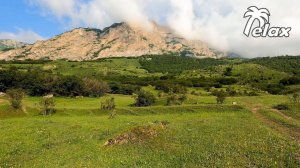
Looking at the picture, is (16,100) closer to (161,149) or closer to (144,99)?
(144,99)

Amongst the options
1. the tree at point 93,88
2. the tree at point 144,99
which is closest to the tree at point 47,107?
the tree at point 144,99

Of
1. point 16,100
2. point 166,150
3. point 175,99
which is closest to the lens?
point 166,150

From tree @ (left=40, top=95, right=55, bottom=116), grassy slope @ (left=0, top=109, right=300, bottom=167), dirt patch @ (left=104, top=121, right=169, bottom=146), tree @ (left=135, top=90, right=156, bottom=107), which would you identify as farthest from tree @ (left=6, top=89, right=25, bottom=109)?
dirt patch @ (left=104, top=121, right=169, bottom=146)

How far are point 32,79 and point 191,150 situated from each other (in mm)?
145327

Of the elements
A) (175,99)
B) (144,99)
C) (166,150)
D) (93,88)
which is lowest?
(93,88)

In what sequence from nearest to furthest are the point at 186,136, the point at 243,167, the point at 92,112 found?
the point at 243,167, the point at 186,136, the point at 92,112

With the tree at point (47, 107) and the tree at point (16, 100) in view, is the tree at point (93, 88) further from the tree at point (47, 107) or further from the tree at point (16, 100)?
the tree at point (47, 107)

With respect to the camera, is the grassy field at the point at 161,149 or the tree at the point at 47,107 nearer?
the grassy field at the point at 161,149

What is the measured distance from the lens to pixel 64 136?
50.8 meters

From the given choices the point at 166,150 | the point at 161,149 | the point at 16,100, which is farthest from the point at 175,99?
the point at 166,150

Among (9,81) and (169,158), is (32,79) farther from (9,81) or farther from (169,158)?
(169,158)

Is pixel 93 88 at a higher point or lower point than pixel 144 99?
lower

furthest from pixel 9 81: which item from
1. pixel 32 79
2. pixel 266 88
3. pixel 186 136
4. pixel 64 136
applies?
pixel 186 136

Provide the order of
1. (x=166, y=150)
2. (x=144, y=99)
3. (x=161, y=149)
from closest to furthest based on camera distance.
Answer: (x=166, y=150)
(x=161, y=149)
(x=144, y=99)
